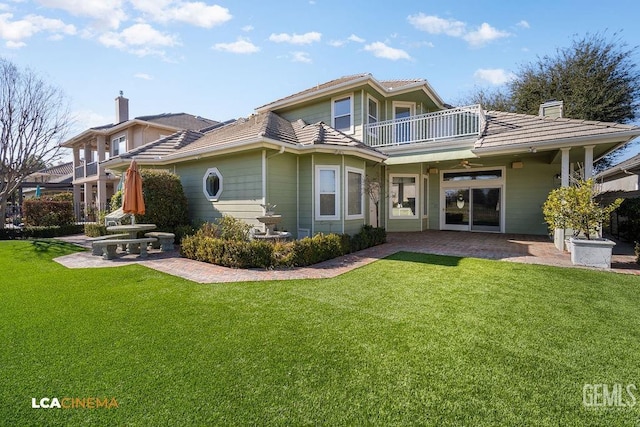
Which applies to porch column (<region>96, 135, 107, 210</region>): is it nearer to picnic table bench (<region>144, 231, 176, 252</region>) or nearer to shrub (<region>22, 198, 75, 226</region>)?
shrub (<region>22, 198, 75, 226</region>)

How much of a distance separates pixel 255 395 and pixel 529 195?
14851mm

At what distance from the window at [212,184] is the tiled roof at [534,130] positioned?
919cm

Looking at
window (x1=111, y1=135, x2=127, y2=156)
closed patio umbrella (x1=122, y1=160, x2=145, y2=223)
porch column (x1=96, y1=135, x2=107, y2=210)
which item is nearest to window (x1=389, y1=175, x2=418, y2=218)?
closed patio umbrella (x1=122, y1=160, x2=145, y2=223)

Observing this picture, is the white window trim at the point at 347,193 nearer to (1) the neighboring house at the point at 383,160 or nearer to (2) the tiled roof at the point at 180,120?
(1) the neighboring house at the point at 383,160

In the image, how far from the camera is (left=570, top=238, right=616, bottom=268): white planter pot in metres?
6.97

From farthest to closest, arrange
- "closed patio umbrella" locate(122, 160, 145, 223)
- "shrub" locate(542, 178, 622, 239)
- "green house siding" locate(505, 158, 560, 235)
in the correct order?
"green house siding" locate(505, 158, 560, 235) < "closed patio umbrella" locate(122, 160, 145, 223) < "shrub" locate(542, 178, 622, 239)

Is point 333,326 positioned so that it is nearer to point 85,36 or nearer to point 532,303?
point 532,303

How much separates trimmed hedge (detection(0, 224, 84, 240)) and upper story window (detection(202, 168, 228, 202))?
375 inches

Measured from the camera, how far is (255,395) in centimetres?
260

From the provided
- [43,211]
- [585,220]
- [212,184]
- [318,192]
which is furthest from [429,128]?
[43,211]

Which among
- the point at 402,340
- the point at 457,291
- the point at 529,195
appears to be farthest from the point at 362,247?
the point at 529,195

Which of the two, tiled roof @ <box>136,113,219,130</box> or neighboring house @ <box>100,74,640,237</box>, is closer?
neighboring house @ <box>100,74,640,237</box>

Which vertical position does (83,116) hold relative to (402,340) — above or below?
above

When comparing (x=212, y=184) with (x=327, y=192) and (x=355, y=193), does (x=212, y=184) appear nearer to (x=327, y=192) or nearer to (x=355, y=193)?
(x=327, y=192)
